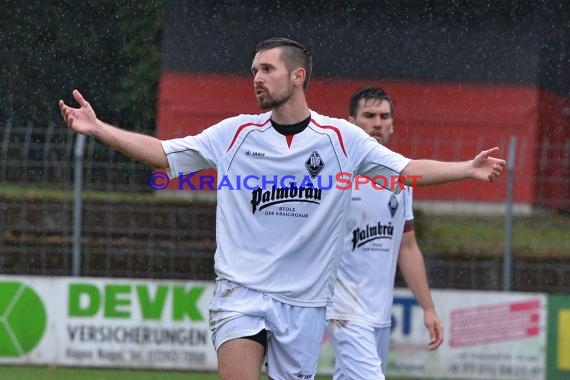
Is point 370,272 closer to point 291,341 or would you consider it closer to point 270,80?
point 291,341

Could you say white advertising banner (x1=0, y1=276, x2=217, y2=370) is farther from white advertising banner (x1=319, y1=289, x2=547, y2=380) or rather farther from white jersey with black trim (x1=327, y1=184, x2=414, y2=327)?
white jersey with black trim (x1=327, y1=184, x2=414, y2=327)

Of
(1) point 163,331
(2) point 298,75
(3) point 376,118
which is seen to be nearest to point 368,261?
(3) point 376,118

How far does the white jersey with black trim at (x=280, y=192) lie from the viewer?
17.0 feet

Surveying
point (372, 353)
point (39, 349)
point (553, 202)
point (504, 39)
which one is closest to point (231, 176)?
point (372, 353)

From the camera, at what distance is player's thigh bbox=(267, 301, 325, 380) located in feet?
17.0

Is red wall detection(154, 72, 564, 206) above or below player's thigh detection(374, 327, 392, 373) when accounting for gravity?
above

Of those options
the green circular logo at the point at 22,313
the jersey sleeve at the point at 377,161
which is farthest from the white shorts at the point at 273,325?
the green circular logo at the point at 22,313

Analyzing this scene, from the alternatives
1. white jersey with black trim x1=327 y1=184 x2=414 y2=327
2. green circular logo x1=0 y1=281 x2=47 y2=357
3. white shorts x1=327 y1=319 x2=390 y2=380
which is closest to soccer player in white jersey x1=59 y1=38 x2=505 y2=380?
white shorts x1=327 y1=319 x2=390 y2=380

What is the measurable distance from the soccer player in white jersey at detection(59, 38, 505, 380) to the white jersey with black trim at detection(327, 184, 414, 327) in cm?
132

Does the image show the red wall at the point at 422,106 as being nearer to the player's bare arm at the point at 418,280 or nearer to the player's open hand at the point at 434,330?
the player's bare arm at the point at 418,280

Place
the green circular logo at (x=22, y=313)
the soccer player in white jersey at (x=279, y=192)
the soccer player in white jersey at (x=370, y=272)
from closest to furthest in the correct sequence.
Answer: the soccer player in white jersey at (x=279, y=192), the soccer player in white jersey at (x=370, y=272), the green circular logo at (x=22, y=313)

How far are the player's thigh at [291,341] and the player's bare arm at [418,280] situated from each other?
1534mm

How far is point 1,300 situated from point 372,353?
447 centimetres

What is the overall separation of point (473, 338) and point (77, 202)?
132 inches
